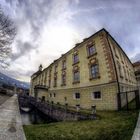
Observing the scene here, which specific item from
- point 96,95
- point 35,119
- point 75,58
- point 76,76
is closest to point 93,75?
point 96,95

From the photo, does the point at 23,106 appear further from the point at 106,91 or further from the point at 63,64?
the point at 106,91

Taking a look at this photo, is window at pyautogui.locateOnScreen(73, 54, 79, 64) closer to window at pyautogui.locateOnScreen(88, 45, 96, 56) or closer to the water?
window at pyautogui.locateOnScreen(88, 45, 96, 56)

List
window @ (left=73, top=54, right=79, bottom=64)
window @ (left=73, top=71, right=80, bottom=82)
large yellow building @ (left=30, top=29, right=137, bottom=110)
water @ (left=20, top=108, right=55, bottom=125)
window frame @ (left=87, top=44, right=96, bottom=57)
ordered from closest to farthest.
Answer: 1. large yellow building @ (left=30, top=29, right=137, bottom=110)
2. water @ (left=20, top=108, right=55, bottom=125)
3. window frame @ (left=87, top=44, right=96, bottom=57)
4. window @ (left=73, top=71, right=80, bottom=82)
5. window @ (left=73, top=54, right=79, bottom=64)

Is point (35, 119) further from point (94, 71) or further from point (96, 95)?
point (94, 71)

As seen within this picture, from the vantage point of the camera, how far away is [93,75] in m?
18.0

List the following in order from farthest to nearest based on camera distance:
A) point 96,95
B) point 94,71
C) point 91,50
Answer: point 91,50, point 94,71, point 96,95

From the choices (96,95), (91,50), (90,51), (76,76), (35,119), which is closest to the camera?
(96,95)

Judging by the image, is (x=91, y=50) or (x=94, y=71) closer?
(x=94, y=71)

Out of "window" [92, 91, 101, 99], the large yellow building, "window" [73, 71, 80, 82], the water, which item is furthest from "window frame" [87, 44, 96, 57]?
the water

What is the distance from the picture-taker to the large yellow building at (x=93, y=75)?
15.4 metres

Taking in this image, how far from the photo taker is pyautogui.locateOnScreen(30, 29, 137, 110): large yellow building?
1538cm

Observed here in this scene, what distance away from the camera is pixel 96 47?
728 inches

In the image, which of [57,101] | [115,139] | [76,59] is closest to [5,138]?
[115,139]

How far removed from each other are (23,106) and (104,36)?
2904 cm
